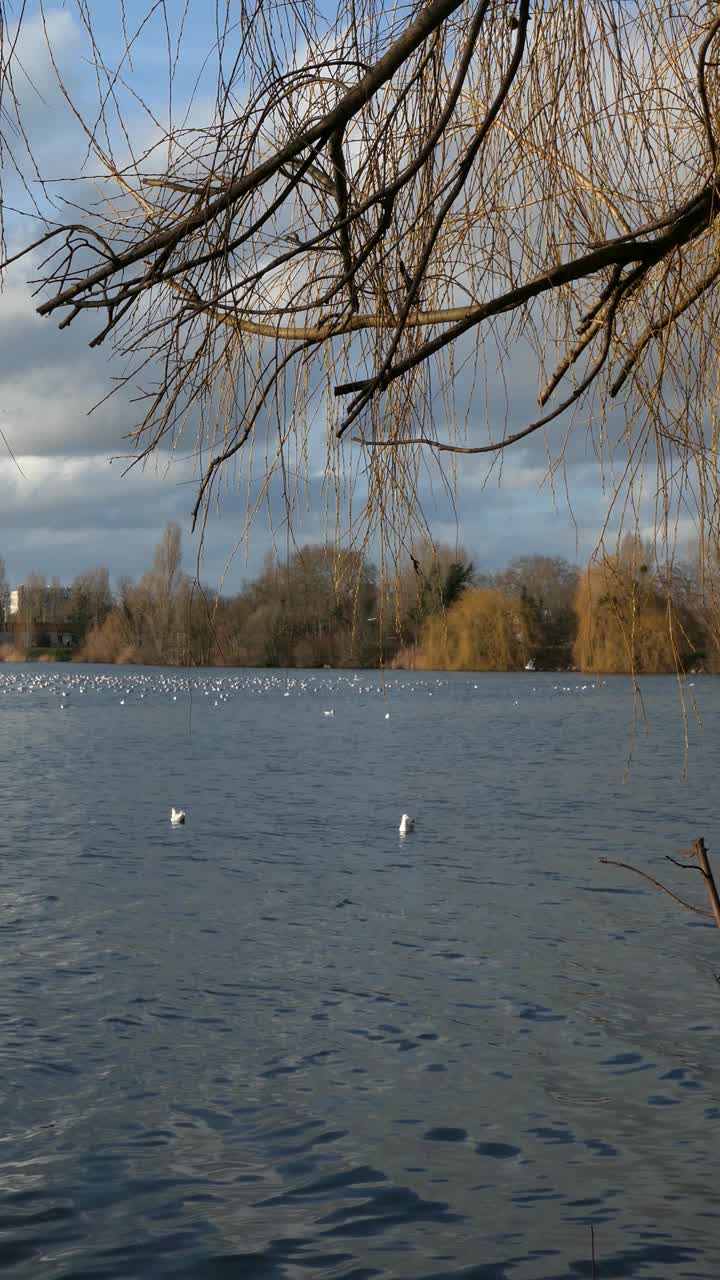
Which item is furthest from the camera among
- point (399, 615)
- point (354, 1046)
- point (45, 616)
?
point (45, 616)

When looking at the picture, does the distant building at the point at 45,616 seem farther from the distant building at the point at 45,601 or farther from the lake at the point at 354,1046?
the lake at the point at 354,1046

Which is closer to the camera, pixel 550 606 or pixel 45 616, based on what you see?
pixel 550 606

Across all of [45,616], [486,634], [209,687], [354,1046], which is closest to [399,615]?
[354,1046]

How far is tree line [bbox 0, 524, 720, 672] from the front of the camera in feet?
6.93

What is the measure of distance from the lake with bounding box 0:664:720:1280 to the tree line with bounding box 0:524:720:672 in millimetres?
365

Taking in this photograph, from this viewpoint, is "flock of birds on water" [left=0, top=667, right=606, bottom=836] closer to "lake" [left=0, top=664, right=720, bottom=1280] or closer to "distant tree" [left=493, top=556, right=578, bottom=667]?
"distant tree" [left=493, top=556, right=578, bottom=667]

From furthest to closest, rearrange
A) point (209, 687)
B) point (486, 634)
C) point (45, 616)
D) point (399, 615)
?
point (45, 616) < point (486, 634) < point (209, 687) < point (399, 615)

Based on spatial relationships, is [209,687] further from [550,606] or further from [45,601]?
[45,601]

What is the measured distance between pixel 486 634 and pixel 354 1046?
44.4 m

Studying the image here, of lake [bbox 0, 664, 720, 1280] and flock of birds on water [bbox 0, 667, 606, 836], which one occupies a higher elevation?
flock of birds on water [bbox 0, 667, 606, 836]

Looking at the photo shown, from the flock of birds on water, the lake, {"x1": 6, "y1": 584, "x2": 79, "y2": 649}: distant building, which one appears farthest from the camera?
{"x1": 6, "y1": 584, "x2": 79, "y2": 649}: distant building

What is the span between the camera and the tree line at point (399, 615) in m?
2.11

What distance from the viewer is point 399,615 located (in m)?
2.14

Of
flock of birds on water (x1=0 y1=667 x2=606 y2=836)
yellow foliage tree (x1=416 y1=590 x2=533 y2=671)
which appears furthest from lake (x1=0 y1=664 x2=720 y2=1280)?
yellow foliage tree (x1=416 y1=590 x2=533 y2=671)
